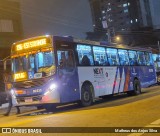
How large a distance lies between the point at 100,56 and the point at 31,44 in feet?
15.2

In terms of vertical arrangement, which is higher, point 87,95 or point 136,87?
point 136,87

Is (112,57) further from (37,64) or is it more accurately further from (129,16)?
(129,16)

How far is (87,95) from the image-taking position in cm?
1834

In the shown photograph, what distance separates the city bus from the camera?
1611 centimetres

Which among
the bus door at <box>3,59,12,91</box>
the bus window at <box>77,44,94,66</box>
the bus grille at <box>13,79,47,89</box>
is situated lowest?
the bus grille at <box>13,79,47,89</box>

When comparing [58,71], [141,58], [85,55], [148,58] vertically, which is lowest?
[58,71]

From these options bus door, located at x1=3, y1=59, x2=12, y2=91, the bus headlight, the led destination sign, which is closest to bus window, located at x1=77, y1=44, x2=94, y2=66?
the led destination sign

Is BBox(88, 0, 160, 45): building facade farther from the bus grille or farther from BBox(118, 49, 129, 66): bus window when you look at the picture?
the bus grille

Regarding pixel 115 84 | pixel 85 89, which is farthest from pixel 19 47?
pixel 115 84

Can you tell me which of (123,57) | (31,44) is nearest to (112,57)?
(123,57)

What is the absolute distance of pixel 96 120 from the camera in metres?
11.5

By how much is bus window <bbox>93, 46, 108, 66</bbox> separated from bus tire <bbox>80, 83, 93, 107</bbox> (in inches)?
67.5

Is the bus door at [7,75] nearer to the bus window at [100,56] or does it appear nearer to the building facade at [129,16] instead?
the bus window at [100,56]

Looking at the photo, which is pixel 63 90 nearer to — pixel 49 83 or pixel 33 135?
pixel 49 83
